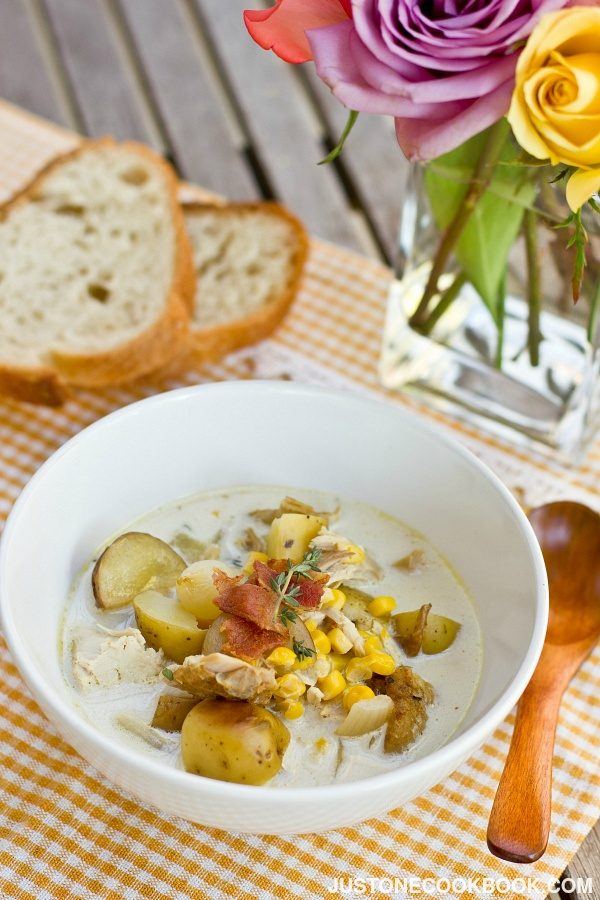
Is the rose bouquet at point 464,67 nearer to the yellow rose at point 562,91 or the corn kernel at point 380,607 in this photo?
the yellow rose at point 562,91

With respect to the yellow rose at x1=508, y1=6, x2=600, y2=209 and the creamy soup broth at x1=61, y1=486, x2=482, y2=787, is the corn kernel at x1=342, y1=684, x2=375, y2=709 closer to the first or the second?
the creamy soup broth at x1=61, y1=486, x2=482, y2=787

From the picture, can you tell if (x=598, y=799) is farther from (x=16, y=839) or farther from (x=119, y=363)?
(x=119, y=363)

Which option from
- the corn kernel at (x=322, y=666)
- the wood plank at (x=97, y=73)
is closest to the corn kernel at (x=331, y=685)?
the corn kernel at (x=322, y=666)

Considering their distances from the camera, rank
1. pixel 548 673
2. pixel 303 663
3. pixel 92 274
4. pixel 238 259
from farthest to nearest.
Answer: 1. pixel 238 259
2. pixel 92 274
3. pixel 548 673
4. pixel 303 663

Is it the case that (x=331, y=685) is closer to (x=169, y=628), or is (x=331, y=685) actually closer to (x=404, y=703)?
(x=404, y=703)

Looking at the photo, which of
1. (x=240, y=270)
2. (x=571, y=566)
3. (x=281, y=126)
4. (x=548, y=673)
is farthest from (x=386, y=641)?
(x=281, y=126)

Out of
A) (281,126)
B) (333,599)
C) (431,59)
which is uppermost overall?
(431,59)

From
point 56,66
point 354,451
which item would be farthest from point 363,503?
point 56,66

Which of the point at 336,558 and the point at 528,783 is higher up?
the point at 336,558

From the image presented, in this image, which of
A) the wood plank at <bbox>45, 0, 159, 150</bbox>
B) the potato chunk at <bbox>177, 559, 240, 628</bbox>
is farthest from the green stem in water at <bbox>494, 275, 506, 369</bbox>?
the wood plank at <bbox>45, 0, 159, 150</bbox>
